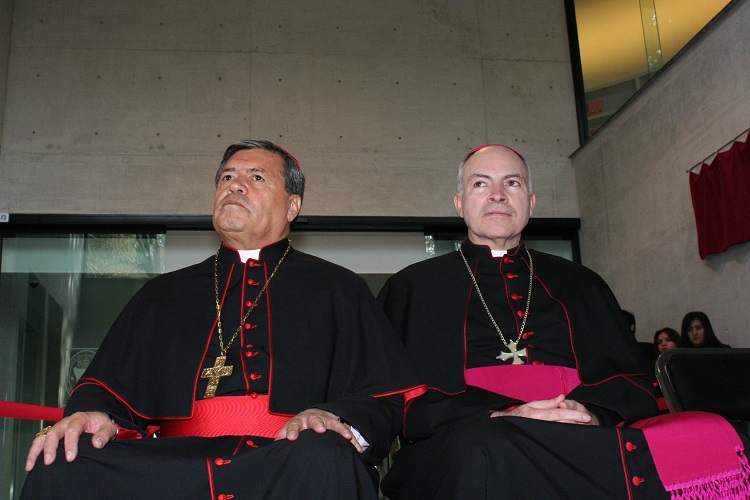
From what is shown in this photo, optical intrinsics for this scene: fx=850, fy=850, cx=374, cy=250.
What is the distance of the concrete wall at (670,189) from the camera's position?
5.38 meters

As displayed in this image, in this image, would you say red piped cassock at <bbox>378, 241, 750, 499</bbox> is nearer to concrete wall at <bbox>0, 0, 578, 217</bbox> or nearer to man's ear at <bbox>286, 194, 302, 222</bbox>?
man's ear at <bbox>286, 194, 302, 222</bbox>

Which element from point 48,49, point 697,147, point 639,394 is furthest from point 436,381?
point 48,49

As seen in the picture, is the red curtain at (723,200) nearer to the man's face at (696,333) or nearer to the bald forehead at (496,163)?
the man's face at (696,333)

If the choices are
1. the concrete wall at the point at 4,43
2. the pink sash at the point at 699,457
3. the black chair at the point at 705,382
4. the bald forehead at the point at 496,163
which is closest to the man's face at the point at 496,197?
the bald forehead at the point at 496,163

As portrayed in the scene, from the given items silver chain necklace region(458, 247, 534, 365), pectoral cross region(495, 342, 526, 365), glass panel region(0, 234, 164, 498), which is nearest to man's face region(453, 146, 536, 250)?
silver chain necklace region(458, 247, 534, 365)

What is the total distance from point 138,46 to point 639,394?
618 cm

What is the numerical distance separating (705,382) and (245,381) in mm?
1459

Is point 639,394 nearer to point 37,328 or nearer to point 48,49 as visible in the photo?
point 37,328

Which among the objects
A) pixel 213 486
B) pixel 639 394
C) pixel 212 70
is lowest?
pixel 213 486

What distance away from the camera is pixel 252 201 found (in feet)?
10.2

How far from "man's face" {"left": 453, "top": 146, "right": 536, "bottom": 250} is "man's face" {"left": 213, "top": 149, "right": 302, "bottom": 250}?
0.70 m

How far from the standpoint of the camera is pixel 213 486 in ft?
6.70

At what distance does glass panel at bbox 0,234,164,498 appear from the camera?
6.73 meters

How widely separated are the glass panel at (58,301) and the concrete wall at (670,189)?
3791 mm
